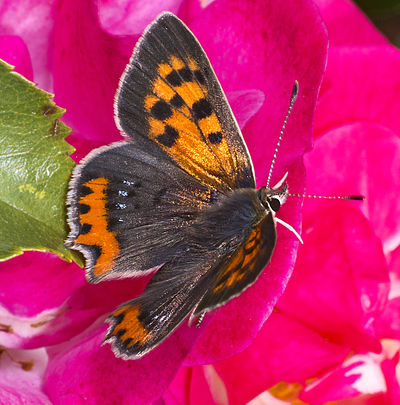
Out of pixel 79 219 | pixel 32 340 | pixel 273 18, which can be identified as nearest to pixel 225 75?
pixel 273 18

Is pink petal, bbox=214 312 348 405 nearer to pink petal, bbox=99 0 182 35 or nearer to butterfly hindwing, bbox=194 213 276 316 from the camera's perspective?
butterfly hindwing, bbox=194 213 276 316

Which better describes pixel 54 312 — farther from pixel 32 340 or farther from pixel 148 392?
pixel 148 392

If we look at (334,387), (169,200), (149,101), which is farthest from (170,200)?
(334,387)

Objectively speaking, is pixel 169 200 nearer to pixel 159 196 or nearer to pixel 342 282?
pixel 159 196

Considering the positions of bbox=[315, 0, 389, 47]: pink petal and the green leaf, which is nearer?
the green leaf

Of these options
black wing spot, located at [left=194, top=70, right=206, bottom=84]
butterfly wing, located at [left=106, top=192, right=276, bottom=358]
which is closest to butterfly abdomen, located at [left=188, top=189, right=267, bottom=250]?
butterfly wing, located at [left=106, top=192, right=276, bottom=358]

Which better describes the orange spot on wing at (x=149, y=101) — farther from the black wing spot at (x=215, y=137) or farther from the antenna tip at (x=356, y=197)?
the antenna tip at (x=356, y=197)

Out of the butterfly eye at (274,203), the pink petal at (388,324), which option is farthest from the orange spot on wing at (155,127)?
the pink petal at (388,324)
